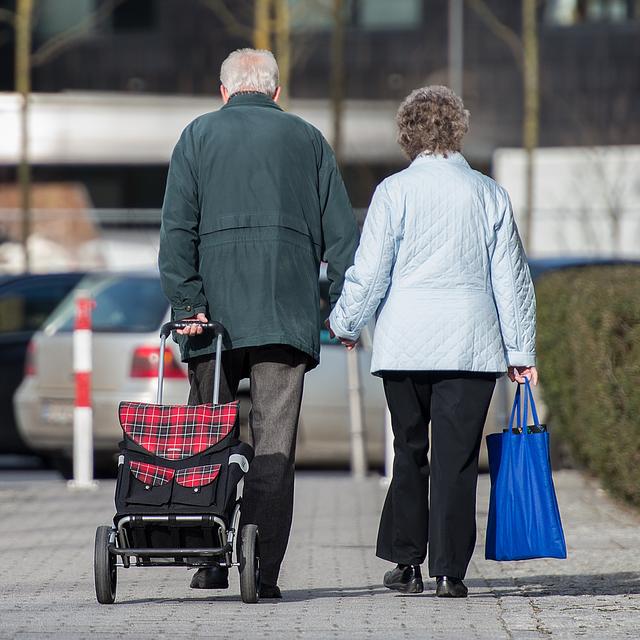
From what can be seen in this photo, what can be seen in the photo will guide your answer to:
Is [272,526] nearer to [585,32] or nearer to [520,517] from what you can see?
[520,517]

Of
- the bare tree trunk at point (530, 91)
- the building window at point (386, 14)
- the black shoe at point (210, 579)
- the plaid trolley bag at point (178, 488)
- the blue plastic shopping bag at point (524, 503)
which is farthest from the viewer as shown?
the building window at point (386, 14)

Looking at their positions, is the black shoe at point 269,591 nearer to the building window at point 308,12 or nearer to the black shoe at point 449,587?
the black shoe at point 449,587

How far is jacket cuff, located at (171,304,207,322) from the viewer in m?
5.74

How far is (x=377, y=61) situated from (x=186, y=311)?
27.5m

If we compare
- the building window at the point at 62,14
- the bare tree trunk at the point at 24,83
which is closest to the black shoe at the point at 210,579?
the bare tree trunk at the point at 24,83

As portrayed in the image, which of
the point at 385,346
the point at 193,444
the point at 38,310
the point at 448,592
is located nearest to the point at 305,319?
the point at 385,346

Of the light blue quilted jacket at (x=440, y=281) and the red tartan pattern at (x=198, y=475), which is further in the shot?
the light blue quilted jacket at (x=440, y=281)

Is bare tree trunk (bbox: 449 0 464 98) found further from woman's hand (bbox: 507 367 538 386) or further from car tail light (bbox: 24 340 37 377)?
woman's hand (bbox: 507 367 538 386)

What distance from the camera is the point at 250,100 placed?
19.6 ft

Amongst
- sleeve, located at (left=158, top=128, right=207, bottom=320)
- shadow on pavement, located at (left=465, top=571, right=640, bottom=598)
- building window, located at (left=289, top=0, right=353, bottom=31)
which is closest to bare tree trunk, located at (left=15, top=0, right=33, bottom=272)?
building window, located at (left=289, top=0, right=353, bottom=31)

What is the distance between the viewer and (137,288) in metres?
11.2

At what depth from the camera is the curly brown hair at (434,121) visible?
590cm

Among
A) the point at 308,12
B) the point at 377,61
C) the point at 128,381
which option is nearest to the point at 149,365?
the point at 128,381

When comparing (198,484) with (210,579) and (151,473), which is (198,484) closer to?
(151,473)
